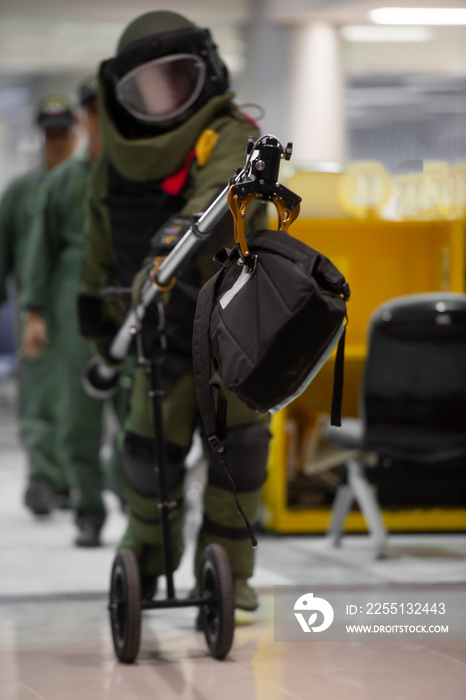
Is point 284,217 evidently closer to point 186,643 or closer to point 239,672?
point 239,672

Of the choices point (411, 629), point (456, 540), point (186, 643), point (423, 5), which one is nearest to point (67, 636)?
point (186, 643)

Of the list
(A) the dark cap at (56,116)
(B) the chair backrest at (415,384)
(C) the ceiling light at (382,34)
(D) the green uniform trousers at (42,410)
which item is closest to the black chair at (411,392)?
(B) the chair backrest at (415,384)

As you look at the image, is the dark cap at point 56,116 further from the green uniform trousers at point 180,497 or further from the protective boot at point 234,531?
the protective boot at point 234,531

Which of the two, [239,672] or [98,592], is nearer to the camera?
[239,672]

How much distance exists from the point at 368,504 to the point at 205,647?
1.46m

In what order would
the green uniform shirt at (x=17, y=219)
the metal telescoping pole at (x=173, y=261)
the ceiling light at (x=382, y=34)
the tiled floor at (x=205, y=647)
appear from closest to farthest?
the metal telescoping pole at (x=173, y=261) → the tiled floor at (x=205, y=647) → the green uniform shirt at (x=17, y=219) → the ceiling light at (x=382, y=34)

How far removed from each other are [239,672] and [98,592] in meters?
1.02

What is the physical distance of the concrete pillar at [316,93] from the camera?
22.3ft

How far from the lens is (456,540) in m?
4.61

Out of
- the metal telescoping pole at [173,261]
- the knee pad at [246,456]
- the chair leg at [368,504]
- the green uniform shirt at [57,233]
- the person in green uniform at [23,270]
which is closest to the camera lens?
the metal telescoping pole at [173,261]

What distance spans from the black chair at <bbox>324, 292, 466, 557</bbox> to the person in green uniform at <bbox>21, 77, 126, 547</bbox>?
97 centimetres

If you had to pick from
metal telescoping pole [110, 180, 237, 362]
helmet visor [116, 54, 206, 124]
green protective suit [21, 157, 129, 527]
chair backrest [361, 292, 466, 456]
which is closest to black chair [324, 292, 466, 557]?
chair backrest [361, 292, 466, 456]

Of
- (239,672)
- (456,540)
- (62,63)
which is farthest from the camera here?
(62,63)

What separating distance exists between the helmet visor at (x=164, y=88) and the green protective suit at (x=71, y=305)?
1.51 metres
